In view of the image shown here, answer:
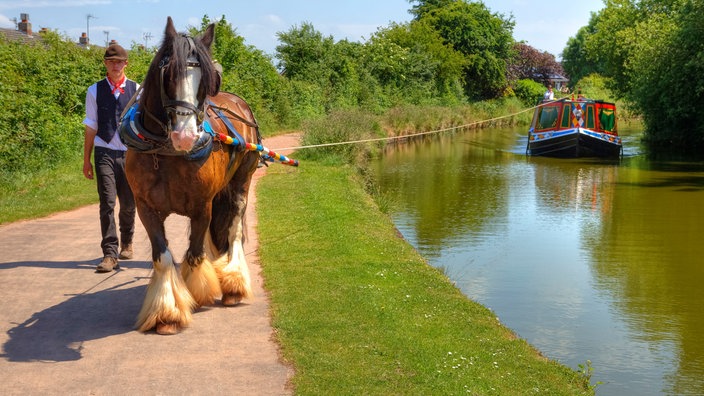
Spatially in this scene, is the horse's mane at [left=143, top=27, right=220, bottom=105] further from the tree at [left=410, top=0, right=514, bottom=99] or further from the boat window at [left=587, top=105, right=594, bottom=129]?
the tree at [left=410, top=0, right=514, bottom=99]

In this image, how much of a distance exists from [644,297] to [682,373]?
301cm

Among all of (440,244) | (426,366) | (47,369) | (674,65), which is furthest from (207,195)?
(674,65)

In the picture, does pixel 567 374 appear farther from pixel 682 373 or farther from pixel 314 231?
pixel 314 231

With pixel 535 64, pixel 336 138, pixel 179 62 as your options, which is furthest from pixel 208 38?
pixel 535 64

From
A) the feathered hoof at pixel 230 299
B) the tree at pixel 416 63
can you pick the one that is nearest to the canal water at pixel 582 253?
the feathered hoof at pixel 230 299

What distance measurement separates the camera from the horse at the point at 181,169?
239 inches

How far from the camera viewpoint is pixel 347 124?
2394 centimetres

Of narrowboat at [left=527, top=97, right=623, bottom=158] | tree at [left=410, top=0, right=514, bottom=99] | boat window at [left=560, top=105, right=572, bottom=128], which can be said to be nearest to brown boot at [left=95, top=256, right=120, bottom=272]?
narrowboat at [left=527, top=97, right=623, bottom=158]

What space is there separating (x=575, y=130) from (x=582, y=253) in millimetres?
19231

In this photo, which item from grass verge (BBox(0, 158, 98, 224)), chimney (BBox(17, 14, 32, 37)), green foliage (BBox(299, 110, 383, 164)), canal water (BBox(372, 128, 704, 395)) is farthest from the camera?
chimney (BBox(17, 14, 32, 37))

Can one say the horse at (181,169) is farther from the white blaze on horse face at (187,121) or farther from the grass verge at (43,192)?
the grass verge at (43,192)

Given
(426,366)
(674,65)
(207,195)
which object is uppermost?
(674,65)

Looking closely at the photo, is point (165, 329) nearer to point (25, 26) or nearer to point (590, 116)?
point (590, 116)

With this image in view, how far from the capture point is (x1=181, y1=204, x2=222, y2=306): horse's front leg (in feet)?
23.1
